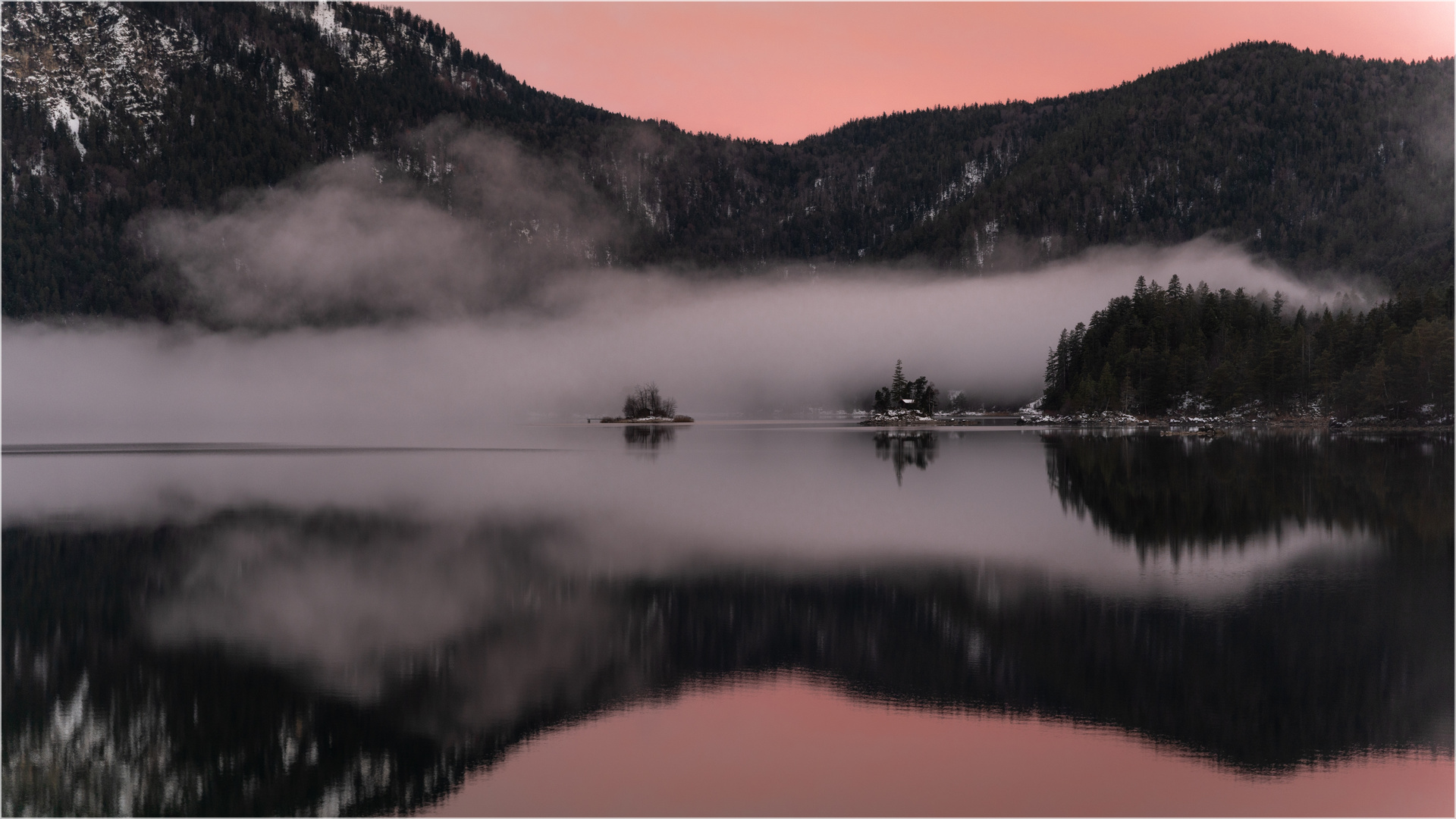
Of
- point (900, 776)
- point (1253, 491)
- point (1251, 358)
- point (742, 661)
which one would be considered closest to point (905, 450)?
point (1253, 491)

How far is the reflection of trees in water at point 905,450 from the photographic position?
80.6 m

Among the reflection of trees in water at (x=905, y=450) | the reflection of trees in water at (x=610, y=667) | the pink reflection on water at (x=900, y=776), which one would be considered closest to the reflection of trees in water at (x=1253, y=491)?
the reflection of trees in water at (x=610, y=667)

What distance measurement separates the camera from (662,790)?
15.1 meters

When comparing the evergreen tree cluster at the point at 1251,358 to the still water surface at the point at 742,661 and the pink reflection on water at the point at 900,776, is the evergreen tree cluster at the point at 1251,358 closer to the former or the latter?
the still water surface at the point at 742,661

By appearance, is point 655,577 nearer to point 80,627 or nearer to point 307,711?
point 307,711

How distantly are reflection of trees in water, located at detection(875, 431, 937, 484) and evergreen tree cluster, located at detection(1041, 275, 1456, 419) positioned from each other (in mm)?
42606

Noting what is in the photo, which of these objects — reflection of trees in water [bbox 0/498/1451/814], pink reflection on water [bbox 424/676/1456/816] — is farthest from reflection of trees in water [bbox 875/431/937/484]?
pink reflection on water [bbox 424/676/1456/816]

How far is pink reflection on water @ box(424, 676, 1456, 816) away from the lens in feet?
46.8

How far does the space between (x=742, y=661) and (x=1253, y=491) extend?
1604 inches

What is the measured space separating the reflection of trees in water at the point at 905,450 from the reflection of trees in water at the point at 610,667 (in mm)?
37508

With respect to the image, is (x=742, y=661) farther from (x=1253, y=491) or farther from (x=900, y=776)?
(x=1253, y=491)

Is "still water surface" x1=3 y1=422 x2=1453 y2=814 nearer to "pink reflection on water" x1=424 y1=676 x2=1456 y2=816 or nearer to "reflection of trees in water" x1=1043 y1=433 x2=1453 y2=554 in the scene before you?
"pink reflection on water" x1=424 y1=676 x2=1456 y2=816

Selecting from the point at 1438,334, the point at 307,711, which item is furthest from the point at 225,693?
the point at 1438,334

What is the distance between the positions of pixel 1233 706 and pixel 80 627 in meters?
28.1
